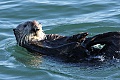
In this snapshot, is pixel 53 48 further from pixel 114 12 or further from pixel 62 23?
pixel 114 12

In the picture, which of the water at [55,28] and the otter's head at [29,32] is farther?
the otter's head at [29,32]

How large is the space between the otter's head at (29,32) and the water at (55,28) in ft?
1.13

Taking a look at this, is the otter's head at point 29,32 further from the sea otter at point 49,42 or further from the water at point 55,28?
the water at point 55,28

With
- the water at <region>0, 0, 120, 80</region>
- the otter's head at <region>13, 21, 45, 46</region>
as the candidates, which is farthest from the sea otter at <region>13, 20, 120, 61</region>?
the water at <region>0, 0, 120, 80</region>

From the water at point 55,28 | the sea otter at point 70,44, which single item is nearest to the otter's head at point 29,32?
the sea otter at point 70,44

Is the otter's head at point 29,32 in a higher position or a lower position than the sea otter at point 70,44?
higher

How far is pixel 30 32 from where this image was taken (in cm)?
806

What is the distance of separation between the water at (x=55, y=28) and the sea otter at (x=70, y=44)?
0.55 feet

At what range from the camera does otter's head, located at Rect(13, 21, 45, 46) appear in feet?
25.9

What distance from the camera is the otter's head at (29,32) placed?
7898mm

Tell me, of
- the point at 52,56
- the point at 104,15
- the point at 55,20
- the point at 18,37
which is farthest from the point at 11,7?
the point at 52,56

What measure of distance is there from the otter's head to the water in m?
0.34

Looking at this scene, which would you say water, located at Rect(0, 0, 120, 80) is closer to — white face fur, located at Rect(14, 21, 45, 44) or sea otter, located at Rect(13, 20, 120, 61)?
sea otter, located at Rect(13, 20, 120, 61)

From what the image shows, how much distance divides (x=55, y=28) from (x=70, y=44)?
10.3 feet
